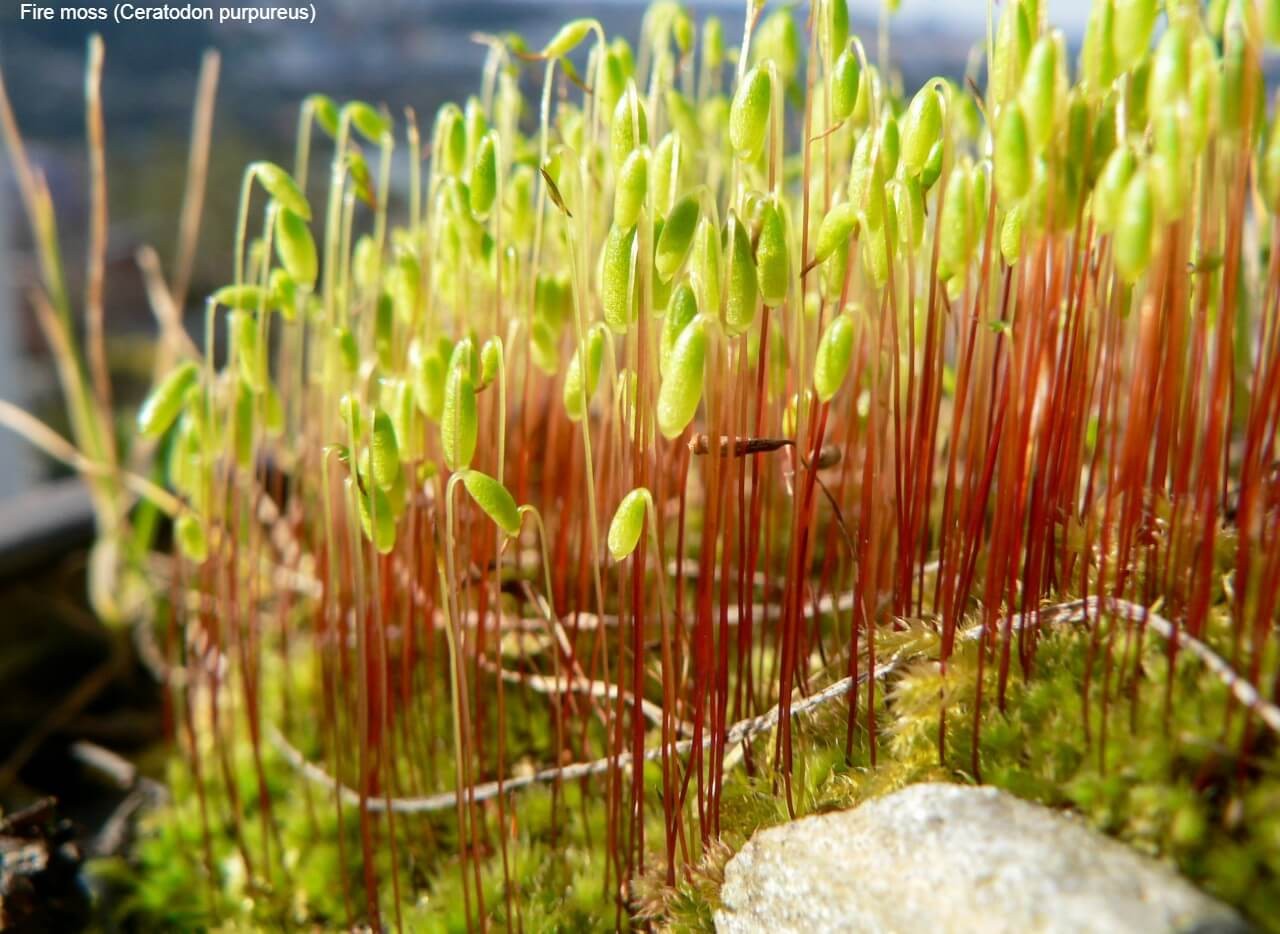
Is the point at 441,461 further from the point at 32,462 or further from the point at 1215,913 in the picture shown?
the point at 32,462

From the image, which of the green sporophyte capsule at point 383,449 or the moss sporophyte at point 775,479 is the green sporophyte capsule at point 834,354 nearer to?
the moss sporophyte at point 775,479

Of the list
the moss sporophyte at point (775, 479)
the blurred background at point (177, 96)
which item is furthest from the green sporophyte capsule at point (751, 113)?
the blurred background at point (177, 96)

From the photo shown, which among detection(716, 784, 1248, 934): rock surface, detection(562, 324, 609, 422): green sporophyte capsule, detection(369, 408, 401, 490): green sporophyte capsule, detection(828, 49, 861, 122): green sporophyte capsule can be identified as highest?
detection(828, 49, 861, 122): green sporophyte capsule

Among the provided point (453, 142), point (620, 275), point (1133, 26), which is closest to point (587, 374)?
point (620, 275)

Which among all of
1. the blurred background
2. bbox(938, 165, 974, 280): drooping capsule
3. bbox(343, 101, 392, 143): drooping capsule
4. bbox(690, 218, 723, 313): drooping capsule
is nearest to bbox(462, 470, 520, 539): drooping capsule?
bbox(690, 218, 723, 313): drooping capsule

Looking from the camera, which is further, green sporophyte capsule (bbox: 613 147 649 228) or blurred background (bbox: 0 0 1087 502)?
blurred background (bbox: 0 0 1087 502)

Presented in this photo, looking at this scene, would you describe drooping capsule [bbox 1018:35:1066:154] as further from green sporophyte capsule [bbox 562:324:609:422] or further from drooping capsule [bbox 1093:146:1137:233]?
green sporophyte capsule [bbox 562:324:609:422]

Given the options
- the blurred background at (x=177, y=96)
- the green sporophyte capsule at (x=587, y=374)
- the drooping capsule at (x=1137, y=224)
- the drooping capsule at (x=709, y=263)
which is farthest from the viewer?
the blurred background at (x=177, y=96)
